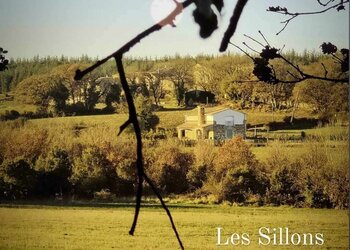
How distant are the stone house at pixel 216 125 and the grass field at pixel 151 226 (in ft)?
1.41

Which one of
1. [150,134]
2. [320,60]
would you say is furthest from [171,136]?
[320,60]

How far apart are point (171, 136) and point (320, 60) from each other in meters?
0.93

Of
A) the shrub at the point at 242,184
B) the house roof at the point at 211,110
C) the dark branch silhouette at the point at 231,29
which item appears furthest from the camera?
the shrub at the point at 242,184

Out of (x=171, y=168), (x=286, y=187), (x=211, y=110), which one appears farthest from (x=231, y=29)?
(x=286, y=187)

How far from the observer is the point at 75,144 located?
287 cm

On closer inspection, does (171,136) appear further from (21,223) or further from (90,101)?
(21,223)

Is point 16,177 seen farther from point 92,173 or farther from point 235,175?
point 235,175

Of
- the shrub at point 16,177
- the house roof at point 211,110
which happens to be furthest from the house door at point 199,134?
the shrub at point 16,177

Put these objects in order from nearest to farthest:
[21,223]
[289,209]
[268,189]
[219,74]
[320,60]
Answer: [320,60] < [219,74] < [21,223] < [289,209] < [268,189]

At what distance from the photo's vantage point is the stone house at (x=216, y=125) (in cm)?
256

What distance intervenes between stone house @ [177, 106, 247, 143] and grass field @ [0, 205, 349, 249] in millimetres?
429

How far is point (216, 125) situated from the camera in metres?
2.60

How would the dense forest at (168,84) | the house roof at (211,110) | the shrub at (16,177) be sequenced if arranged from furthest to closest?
the shrub at (16,177), the house roof at (211,110), the dense forest at (168,84)

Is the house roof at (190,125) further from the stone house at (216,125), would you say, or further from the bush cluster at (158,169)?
the bush cluster at (158,169)
